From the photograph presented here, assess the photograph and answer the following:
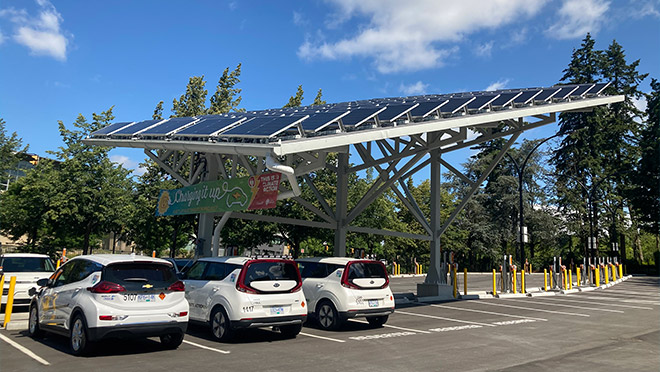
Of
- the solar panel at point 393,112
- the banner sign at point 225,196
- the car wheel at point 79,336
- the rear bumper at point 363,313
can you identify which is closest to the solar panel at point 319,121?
the solar panel at point 393,112

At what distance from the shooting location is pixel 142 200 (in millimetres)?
31547

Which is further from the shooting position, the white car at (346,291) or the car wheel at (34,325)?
the white car at (346,291)

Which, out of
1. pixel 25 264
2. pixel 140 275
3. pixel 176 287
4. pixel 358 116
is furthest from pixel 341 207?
pixel 140 275

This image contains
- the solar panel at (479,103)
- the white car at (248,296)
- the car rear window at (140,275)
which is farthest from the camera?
the solar panel at (479,103)

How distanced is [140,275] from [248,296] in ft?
7.10

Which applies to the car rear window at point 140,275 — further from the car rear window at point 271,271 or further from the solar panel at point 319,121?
the solar panel at point 319,121

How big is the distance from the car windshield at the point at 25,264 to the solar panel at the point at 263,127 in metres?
6.57

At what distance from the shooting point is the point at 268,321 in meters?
9.55

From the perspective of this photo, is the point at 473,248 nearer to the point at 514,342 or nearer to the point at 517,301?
the point at 517,301

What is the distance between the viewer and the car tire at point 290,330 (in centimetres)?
1040

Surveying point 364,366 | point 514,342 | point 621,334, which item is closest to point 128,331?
point 364,366

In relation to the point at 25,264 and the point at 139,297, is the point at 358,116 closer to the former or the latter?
the point at 139,297

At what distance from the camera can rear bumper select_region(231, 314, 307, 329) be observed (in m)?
9.34

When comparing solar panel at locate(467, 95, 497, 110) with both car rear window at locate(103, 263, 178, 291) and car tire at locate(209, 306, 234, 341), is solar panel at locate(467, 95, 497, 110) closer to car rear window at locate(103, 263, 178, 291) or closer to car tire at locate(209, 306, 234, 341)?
car tire at locate(209, 306, 234, 341)
